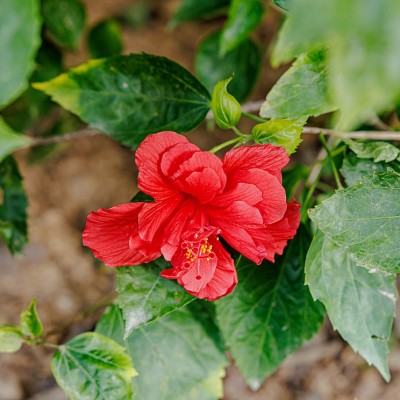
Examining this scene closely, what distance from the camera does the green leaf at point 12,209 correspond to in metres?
1.40

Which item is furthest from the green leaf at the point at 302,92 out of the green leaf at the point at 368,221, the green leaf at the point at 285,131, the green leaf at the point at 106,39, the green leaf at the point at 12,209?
the green leaf at the point at 106,39

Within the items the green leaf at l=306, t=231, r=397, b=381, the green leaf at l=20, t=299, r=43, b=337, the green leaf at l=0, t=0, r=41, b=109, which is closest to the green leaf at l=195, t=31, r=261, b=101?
the green leaf at l=306, t=231, r=397, b=381

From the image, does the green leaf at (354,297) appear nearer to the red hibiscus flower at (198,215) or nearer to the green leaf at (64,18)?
the red hibiscus flower at (198,215)

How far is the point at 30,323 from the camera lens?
122cm

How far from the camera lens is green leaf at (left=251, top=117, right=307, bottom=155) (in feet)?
3.24

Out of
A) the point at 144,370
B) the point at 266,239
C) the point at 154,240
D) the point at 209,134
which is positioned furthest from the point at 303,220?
the point at 209,134

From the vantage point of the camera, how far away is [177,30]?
225 centimetres

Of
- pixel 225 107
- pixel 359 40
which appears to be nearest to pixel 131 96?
pixel 225 107

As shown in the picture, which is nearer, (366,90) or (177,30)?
(366,90)

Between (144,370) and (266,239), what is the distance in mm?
565

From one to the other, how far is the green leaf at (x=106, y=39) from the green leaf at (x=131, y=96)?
1.78 feet

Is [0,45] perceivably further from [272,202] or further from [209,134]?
[209,134]

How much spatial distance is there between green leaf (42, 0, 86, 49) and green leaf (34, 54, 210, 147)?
0.40 meters

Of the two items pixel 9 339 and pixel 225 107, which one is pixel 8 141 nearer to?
pixel 225 107
